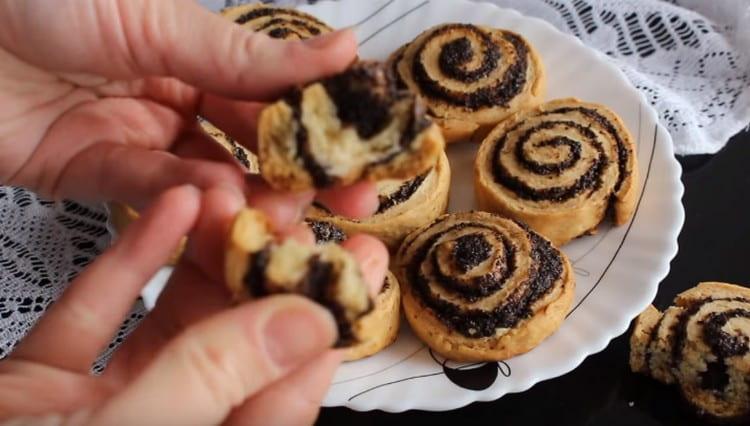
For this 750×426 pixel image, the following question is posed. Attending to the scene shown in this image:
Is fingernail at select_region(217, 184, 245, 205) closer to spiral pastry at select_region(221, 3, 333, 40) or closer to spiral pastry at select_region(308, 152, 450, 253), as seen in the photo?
spiral pastry at select_region(308, 152, 450, 253)

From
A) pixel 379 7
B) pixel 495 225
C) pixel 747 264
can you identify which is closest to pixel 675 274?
pixel 747 264

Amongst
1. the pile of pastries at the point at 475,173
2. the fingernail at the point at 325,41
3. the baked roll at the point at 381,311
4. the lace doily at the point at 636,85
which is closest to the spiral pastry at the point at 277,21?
the pile of pastries at the point at 475,173

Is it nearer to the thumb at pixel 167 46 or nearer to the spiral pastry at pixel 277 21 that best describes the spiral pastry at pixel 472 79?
the spiral pastry at pixel 277 21

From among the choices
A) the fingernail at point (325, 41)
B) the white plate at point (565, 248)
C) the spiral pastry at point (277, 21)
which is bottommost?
the white plate at point (565, 248)

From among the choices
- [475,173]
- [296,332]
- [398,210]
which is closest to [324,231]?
[398,210]

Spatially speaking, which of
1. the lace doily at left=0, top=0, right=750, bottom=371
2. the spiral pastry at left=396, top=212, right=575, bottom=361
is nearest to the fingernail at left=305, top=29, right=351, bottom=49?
the spiral pastry at left=396, top=212, right=575, bottom=361

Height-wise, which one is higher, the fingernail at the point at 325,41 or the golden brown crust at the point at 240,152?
the fingernail at the point at 325,41
